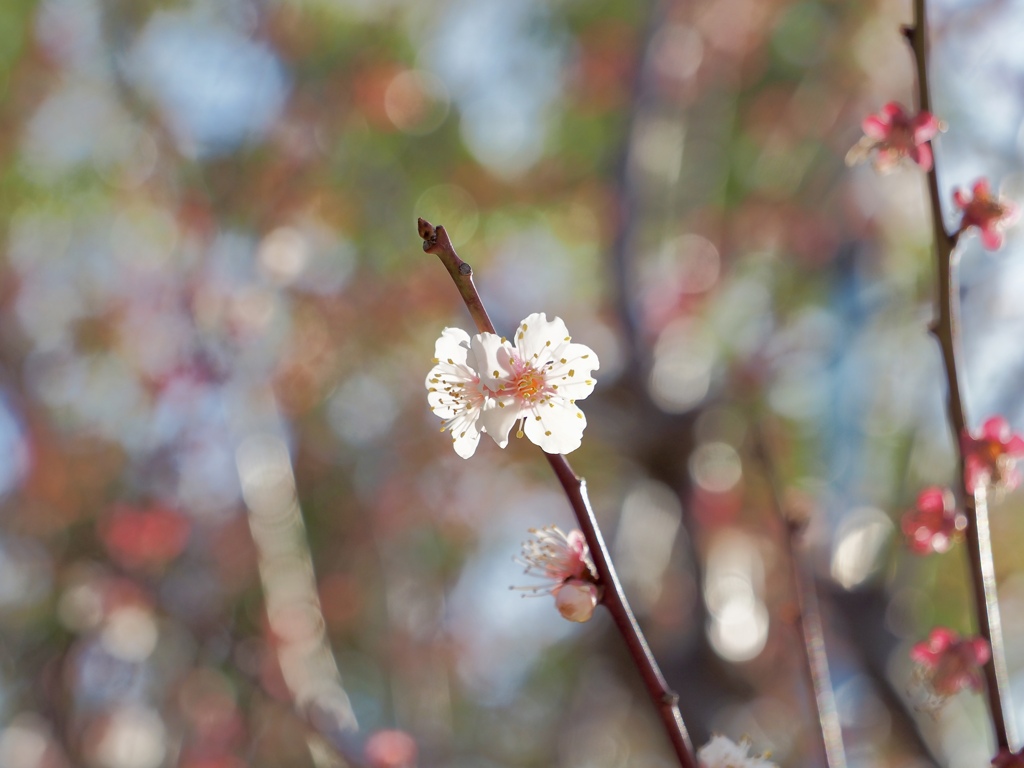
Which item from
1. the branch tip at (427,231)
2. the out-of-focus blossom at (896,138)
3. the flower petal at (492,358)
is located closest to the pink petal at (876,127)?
the out-of-focus blossom at (896,138)

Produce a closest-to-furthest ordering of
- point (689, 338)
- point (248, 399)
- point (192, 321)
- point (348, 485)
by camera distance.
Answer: point (248, 399) < point (192, 321) < point (689, 338) < point (348, 485)

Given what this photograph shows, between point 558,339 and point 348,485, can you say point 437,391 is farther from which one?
point 348,485

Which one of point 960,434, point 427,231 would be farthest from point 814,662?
point 427,231

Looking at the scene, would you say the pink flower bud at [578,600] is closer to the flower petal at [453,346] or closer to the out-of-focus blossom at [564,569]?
the out-of-focus blossom at [564,569]

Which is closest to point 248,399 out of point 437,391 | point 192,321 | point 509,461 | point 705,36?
point 192,321

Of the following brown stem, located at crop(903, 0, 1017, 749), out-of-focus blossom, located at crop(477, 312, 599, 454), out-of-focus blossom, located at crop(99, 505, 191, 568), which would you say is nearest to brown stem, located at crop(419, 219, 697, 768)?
out-of-focus blossom, located at crop(477, 312, 599, 454)
